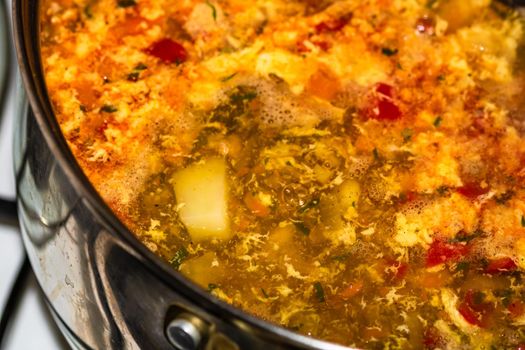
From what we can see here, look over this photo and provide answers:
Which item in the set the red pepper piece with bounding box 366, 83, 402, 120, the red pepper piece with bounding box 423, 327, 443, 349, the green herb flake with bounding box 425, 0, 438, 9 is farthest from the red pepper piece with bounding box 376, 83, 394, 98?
the red pepper piece with bounding box 423, 327, 443, 349

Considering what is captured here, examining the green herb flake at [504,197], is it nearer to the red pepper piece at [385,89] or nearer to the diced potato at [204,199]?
the red pepper piece at [385,89]

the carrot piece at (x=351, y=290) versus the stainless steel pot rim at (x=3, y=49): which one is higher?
the stainless steel pot rim at (x=3, y=49)

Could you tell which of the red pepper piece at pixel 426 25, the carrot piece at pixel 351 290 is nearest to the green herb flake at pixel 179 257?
the carrot piece at pixel 351 290

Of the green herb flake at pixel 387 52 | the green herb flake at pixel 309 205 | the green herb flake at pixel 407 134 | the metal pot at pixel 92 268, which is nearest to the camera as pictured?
the metal pot at pixel 92 268

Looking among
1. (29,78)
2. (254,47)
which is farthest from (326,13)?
(29,78)

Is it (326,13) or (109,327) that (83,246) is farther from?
(326,13)

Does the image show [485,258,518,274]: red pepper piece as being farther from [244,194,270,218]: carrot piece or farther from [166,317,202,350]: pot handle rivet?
[166,317,202,350]: pot handle rivet

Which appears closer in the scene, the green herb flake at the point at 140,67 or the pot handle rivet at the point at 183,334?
the pot handle rivet at the point at 183,334
